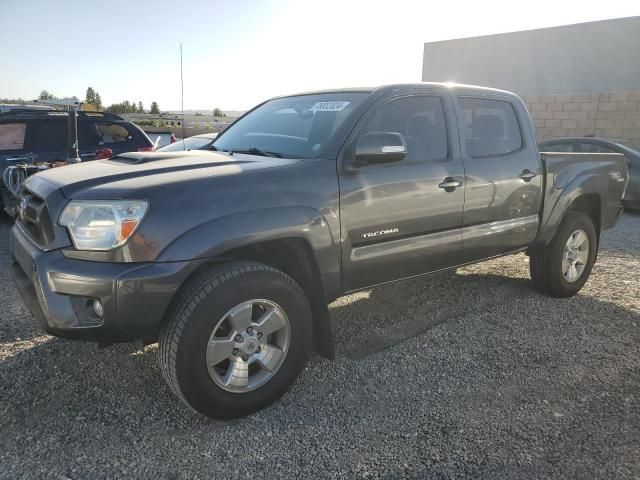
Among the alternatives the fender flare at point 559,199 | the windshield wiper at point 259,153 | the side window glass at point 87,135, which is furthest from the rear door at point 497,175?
the side window glass at point 87,135

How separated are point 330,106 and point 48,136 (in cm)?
612

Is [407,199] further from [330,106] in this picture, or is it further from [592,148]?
[592,148]

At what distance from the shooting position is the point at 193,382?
2.59 meters

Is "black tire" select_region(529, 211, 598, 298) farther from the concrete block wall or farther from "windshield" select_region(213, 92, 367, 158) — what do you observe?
the concrete block wall

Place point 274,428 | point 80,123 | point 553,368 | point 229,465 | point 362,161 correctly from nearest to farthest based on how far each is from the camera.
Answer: point 229,465, point 274,428, point 362,161, point 553,368, point 80,123

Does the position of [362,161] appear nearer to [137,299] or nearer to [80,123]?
[137,299]

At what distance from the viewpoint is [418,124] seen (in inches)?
144

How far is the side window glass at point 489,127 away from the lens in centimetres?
397

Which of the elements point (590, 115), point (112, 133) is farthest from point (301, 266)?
point (590, 115)

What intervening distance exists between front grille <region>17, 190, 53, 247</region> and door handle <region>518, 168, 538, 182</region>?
347 centimetres

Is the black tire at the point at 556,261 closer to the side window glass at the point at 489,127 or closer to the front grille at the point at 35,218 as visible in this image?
the side window glass at the point at 489,127

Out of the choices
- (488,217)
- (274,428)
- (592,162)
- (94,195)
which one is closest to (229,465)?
(274,428)

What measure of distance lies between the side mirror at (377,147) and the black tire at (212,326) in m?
0.87

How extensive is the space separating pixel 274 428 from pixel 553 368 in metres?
1.97
